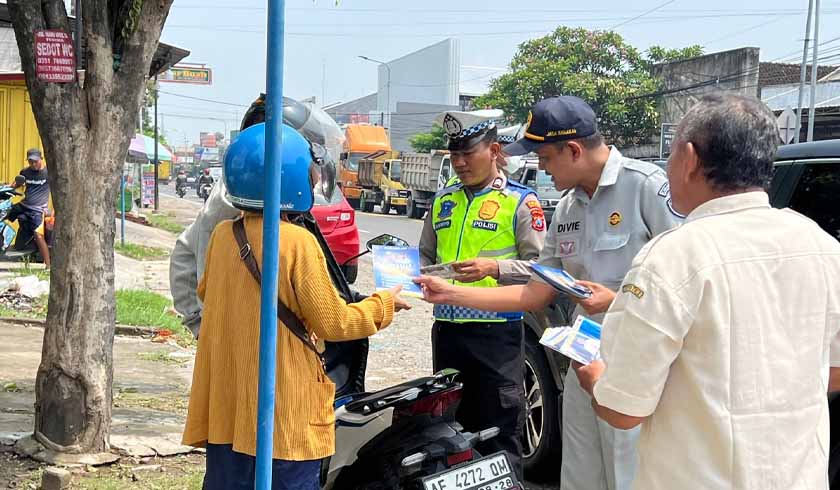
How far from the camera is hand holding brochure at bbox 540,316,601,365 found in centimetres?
207

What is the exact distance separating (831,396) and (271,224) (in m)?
2.34

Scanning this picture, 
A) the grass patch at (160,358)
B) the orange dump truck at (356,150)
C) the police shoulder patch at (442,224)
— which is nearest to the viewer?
the police shoulder patch at (442,224)

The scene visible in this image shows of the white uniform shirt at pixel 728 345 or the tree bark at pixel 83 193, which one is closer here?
the white uniform shirt at pixel 728 345

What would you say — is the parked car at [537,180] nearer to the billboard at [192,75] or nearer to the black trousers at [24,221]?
the billboard at [192,75]

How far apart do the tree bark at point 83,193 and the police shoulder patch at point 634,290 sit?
322cm

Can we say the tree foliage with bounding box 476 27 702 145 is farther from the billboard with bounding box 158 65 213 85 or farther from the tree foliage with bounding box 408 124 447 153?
the billboard with bounding box 158 65 213 85

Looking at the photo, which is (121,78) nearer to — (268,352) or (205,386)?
(205,386)

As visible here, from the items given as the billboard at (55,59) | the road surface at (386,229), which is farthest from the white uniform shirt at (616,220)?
the road surface at (386,229)

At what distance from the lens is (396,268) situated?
2957mm

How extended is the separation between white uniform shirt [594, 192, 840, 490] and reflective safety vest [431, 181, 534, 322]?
5.90ft

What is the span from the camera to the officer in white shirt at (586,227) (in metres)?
2.97

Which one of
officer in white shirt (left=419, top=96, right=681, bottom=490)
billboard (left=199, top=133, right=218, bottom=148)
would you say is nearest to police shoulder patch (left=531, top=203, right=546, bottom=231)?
officer in white shirt (left=419, top=96, right=681, bottom=490)

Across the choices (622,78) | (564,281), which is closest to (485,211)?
(564,281)

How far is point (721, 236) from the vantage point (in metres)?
1.75
